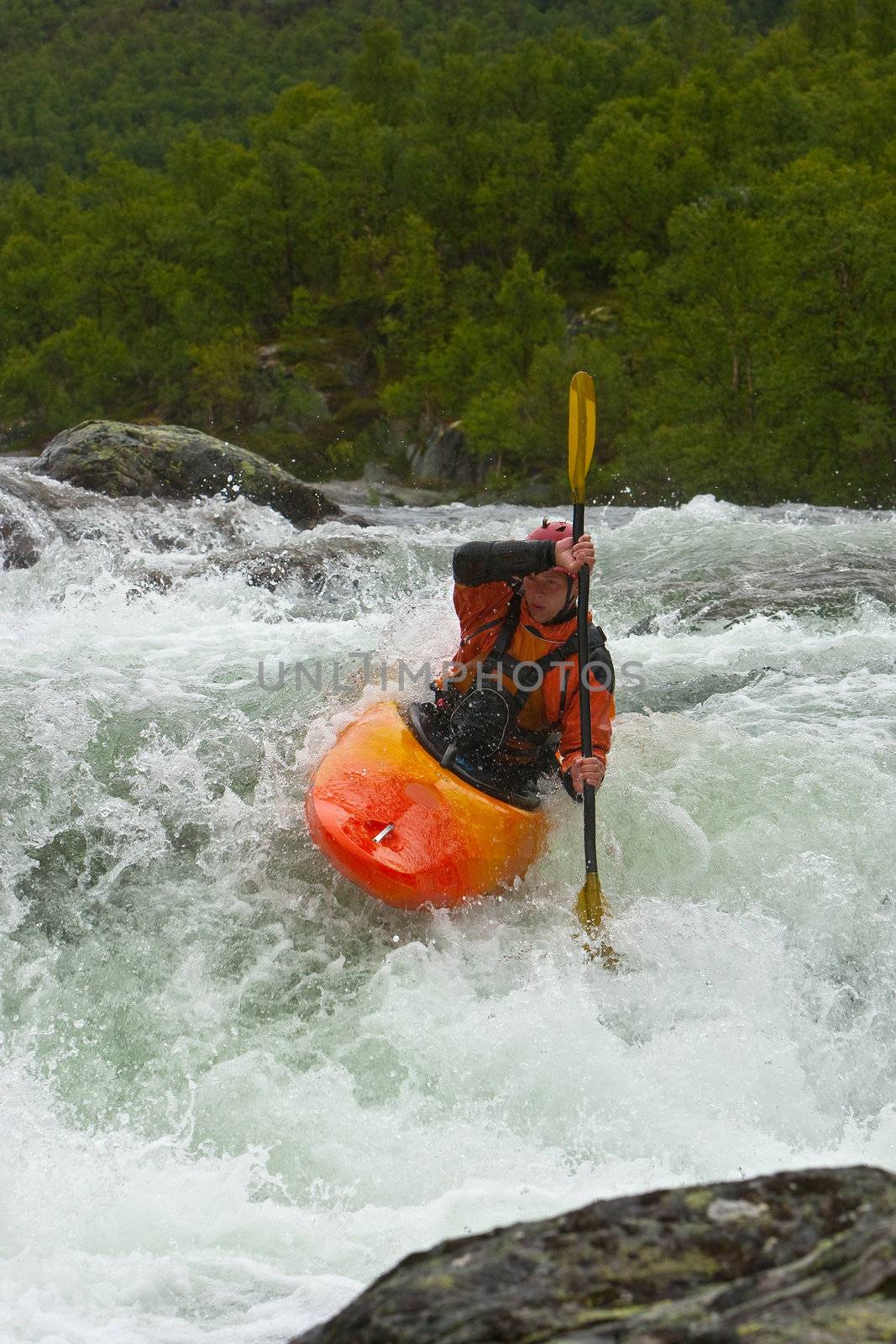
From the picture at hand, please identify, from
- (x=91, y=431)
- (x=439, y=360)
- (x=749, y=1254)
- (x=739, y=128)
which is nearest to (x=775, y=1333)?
(x=749, y=1254)

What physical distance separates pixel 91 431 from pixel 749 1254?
11.7 meters

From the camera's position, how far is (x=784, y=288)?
18984 mm

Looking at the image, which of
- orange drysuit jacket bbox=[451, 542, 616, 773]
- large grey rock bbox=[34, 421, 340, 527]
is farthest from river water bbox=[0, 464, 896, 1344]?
large grey rock bbox=[34, 421, 340, 527]

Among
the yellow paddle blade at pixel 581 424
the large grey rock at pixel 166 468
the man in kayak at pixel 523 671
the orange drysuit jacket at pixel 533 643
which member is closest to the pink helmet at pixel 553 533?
the man in kayak at pixel 523 671

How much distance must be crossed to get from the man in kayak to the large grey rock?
7.46m

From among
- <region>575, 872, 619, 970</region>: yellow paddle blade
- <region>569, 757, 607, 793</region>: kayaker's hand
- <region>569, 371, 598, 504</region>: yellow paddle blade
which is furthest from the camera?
<region>569, 371, 598, 504</region>: yellow paddle blade

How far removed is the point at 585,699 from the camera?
446 cm

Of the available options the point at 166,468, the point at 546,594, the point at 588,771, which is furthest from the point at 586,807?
the point at 166,468

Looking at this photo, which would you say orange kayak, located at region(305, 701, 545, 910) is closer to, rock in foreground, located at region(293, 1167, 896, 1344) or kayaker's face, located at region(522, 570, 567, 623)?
kayaker's face, located at region(522, 570, 567, 623)

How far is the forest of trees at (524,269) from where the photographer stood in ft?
63.3

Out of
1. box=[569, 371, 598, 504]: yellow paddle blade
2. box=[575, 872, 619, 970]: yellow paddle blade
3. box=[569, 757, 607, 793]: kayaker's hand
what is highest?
box=[569, 371, 598, 504]: yellow paddle blade

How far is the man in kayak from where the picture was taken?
4469 mm

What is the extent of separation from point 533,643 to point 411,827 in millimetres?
872

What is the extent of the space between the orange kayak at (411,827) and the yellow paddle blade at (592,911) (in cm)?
33
